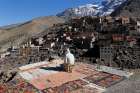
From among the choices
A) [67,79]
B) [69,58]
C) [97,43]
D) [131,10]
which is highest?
[131,10]

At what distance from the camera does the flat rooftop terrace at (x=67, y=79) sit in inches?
1065

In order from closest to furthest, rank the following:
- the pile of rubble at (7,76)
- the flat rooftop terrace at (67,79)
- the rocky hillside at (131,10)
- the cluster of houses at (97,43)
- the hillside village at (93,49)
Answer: the flat rooftop terrace at (67,79), the pile of rubble at (7,76), the hillside village at (93,49), the cluster of houses at (97,43), the rocky hillside at (131,10)

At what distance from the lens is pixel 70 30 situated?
7856cm

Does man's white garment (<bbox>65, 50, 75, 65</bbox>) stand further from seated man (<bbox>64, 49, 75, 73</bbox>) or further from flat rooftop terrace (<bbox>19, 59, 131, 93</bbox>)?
flat rooftop terrace (<bbox>19, 59, 131, 93</bbox>)

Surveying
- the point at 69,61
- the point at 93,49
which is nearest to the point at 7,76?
the point at 69,61

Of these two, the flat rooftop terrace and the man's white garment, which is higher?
the man's white garment

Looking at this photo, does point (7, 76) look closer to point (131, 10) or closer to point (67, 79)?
point (67, 79)

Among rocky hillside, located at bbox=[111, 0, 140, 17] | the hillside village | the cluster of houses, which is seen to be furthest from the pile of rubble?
rocky hillside, located at bbox=[111, 0, 140, 17]

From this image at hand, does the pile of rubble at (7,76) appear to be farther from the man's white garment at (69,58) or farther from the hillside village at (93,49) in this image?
the man's white garment at (69,58)

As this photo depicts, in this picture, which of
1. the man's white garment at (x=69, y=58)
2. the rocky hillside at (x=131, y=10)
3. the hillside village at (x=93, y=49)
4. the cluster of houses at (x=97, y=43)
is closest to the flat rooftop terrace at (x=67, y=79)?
the man's white garment at (x=69, y=58)

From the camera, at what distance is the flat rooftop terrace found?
27047 mm

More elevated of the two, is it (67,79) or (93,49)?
(93,49)

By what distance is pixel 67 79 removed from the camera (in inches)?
1155

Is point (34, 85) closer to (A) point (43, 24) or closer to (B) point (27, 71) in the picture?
(B) point (27, 71)
